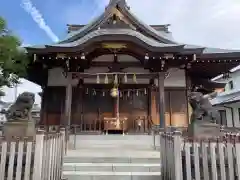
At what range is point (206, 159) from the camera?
3.48 m

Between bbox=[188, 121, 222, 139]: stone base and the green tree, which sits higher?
the green tree

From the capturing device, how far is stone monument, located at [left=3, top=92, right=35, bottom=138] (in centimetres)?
503

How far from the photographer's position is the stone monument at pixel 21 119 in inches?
198

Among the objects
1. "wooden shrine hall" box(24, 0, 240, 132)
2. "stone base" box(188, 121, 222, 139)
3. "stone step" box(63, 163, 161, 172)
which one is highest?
"wooden shrine hall" box(24, 0, 240, 132)

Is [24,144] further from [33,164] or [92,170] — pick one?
[92,170]

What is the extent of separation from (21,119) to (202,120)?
4057mm

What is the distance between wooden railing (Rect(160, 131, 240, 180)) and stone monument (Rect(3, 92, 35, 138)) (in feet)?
10.3

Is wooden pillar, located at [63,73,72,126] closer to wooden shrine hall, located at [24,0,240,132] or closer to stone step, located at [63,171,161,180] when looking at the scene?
wooden shrine hall, located at [24,0,240,132]

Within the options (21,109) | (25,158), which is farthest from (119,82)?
(25,158)

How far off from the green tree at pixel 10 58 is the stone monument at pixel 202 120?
6351 mm

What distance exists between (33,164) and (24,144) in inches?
13.3

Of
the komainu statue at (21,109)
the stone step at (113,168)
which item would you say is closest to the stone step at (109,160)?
the stone step at (113,168)

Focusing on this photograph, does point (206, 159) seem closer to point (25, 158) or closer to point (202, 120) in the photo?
point (202, 120)

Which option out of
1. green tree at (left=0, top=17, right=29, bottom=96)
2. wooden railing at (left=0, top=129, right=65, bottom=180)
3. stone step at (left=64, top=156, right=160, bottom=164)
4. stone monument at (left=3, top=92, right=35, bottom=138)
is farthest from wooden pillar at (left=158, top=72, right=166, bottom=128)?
wooden railing at (left=0, top=129, right=65, bottom=180)
